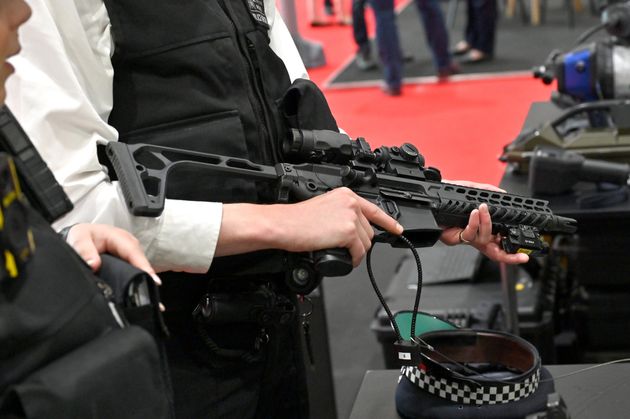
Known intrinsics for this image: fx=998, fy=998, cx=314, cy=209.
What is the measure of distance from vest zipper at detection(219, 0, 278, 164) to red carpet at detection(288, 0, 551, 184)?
3151mm

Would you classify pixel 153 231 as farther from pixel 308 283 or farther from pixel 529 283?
pixel 529 283

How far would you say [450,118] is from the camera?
234 inches

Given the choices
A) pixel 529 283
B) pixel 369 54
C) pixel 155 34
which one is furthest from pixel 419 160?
pixel 369 54

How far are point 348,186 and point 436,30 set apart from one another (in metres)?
5.28

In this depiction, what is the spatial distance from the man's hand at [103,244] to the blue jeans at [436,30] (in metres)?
5.65

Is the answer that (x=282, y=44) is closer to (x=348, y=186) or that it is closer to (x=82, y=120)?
(x=348, y=186)

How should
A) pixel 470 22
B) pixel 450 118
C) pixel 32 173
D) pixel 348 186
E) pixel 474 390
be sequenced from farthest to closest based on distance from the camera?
pixel 470 22, pixel 450 118, pixel 348 186, pixel 474 390, pixel 32 173

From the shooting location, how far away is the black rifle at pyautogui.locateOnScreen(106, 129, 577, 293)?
1.40 m

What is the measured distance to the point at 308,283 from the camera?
1541 millimetres

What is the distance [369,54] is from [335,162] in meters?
6.07

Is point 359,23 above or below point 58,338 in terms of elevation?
below

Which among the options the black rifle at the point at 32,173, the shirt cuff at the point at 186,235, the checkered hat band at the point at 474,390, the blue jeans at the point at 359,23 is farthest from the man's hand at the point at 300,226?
the blue jeans at the point at 359,23

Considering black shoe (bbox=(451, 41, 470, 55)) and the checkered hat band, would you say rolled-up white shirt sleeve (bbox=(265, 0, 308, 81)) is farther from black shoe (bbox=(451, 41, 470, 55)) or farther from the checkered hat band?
black shoe (bbox=(451, 41, 470, 55))

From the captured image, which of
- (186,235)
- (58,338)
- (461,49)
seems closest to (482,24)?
(461,49)
